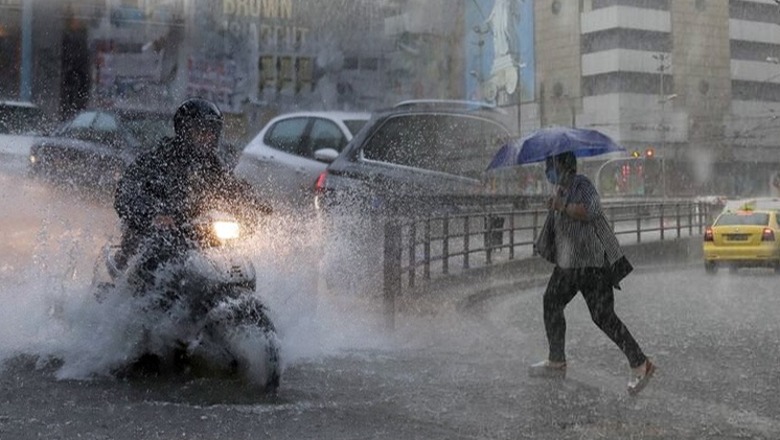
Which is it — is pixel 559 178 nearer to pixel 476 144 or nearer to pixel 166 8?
pixel 476 144

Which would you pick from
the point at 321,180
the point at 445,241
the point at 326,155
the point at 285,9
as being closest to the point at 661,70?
the point at 445,241

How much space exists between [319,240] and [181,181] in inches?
137

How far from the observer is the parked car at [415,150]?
22.7ft

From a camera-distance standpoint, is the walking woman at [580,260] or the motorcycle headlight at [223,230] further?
the walking woman at [580,260]

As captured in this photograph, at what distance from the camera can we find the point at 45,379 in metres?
4.47

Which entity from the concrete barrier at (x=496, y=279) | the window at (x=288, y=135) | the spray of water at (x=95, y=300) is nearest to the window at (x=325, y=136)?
the window at (x=288, y=135)

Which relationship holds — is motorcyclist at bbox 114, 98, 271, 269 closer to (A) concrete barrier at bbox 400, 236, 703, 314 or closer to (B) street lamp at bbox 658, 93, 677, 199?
(A) concrete barrier at bbox 400, 236, 703, 314

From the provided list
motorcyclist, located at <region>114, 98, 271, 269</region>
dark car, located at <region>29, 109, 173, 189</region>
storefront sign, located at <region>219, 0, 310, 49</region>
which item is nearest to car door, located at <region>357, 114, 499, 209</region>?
storefront sign, located at <region>219, 0, 310, 49</region>

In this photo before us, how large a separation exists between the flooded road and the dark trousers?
20 cm

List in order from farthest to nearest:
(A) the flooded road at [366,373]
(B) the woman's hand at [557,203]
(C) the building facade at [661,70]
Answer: (C) the building facade at [661,70], (B) the woman's hand at [557,203], (A) the flooded road at [366,373]

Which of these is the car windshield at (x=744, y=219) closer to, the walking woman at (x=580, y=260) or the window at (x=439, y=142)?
the window at (x=439, y=142)

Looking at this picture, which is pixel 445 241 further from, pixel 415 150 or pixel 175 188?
pixel 175 188

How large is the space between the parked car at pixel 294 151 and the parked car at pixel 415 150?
0.09 metres

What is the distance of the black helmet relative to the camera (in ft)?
14.3
